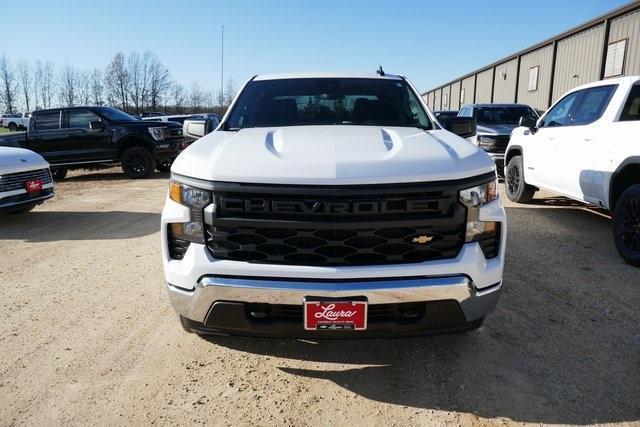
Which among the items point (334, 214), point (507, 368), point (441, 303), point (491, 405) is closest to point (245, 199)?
point (334, 214)

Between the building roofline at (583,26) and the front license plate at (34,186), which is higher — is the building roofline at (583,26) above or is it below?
above

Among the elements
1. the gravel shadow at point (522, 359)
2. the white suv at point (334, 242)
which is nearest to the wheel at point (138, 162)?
the gravel shadow at point (522, 359)

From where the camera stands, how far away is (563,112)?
6.33 metres

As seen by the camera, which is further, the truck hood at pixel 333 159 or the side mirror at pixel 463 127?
the side mirror at pixel 463 127

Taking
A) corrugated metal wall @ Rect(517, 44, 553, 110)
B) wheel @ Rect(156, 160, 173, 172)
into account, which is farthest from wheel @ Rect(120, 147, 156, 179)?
corrugated metal wall @ Rect(517, 44, 553, 110)

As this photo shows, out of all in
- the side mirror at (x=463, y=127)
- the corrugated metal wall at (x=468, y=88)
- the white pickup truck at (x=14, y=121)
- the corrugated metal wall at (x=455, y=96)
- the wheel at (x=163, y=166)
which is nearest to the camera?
the side mirror at (x=463, y=127)

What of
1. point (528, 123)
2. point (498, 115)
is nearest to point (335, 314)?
point (528, 123)

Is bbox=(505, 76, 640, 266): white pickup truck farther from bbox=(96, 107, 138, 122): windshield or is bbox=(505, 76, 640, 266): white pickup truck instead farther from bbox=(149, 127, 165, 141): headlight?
bbox=(96, 107, 138, 122): windshield

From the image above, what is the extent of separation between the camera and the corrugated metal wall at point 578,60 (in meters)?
17.1

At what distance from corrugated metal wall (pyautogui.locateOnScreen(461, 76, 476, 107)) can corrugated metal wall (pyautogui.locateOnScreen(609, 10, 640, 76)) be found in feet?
69.8

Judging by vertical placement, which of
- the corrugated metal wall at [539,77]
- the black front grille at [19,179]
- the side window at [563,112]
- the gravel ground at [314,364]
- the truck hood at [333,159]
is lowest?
the gravel ground at [314,364]

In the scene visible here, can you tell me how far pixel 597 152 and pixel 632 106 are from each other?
0.55m

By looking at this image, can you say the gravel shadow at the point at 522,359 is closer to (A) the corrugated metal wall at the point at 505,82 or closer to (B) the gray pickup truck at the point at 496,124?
(B) the gray pickup truck at the point at 496,124

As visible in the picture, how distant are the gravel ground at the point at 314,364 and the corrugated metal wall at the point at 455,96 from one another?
41102 millimetres
